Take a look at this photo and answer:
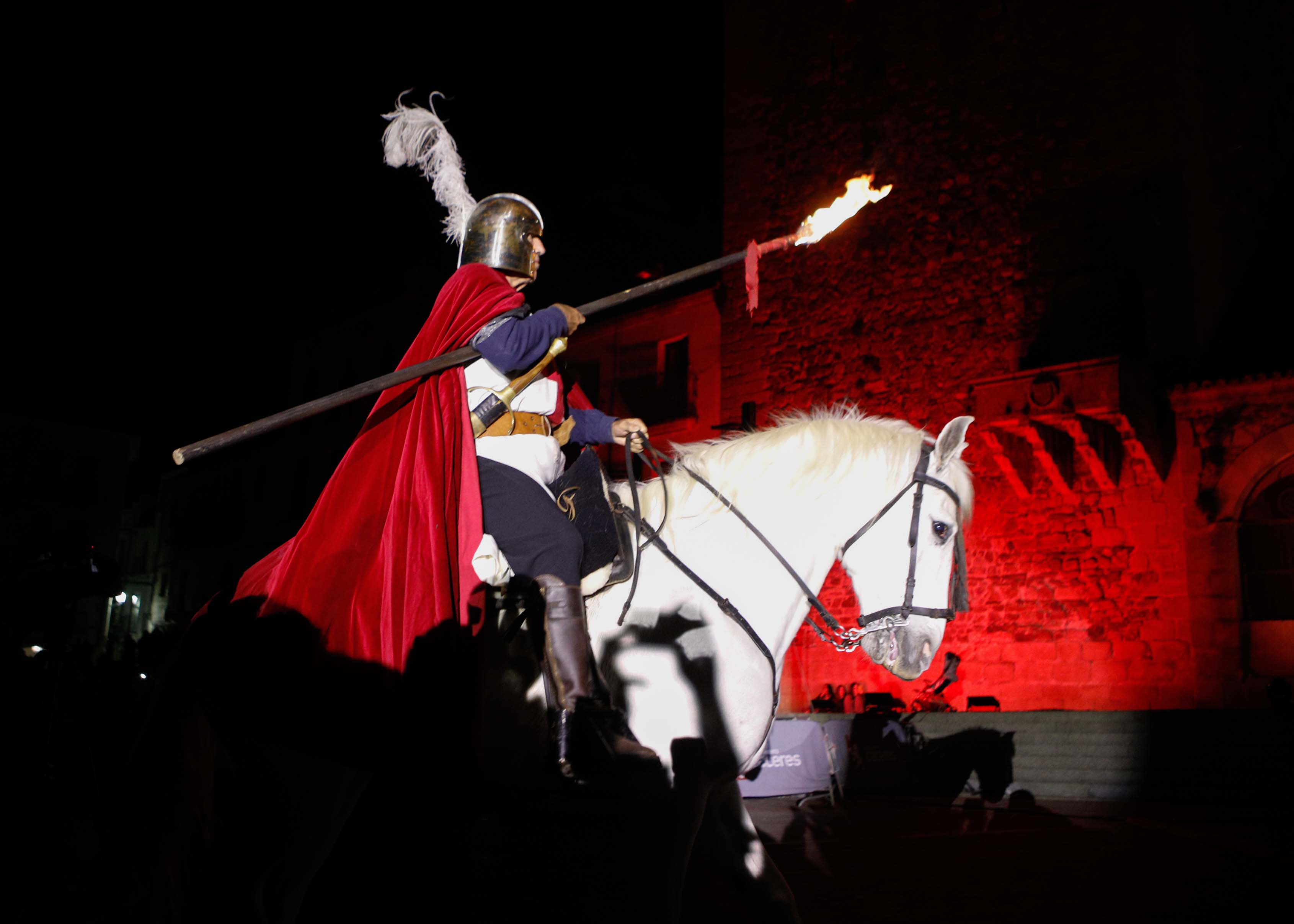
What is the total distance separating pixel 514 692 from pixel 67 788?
Answer: 12.2 feet

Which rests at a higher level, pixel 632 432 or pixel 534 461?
pixel 632 432

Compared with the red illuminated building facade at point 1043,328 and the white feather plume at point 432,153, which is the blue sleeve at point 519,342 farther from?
the red illuminated building facade at point 1043,328

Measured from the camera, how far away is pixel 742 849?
129 inches

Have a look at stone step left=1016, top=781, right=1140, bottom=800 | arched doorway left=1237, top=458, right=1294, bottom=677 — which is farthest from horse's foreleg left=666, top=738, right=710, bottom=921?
arched doorway left=1237, top=458, right=1294, bottom=677

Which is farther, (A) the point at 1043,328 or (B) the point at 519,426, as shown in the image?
(A) the point at 1043,328

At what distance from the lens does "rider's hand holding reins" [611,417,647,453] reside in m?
3.68

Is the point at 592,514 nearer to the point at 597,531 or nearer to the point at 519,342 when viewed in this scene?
the point at 597,531

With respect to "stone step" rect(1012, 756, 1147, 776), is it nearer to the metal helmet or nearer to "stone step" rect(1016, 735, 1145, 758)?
"stone step" rect(1016, 735, 1145, 758)

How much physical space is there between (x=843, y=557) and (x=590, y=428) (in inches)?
49.0

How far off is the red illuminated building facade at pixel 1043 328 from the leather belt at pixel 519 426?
10.8m

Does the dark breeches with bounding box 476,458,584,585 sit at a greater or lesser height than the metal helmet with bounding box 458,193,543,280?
lesser

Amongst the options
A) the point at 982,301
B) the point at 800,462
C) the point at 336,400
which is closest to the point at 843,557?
the point at 800,462

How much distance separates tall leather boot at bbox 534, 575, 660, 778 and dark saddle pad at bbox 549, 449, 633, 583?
21cm

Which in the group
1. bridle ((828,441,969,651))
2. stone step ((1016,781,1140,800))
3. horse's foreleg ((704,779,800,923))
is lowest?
stone step ((1016,781,1140,800))
